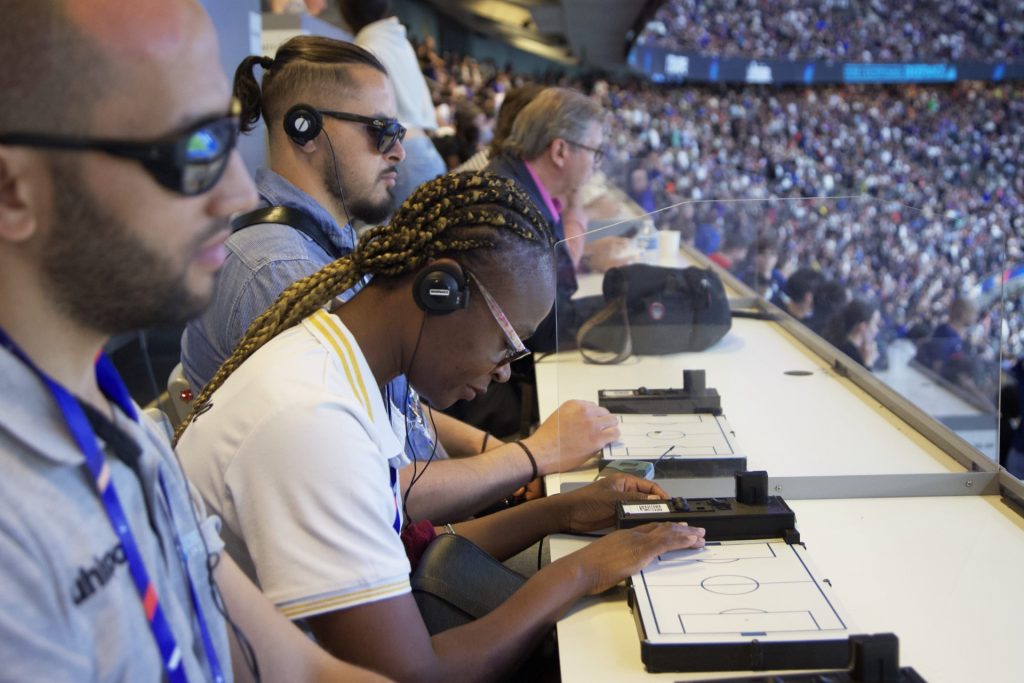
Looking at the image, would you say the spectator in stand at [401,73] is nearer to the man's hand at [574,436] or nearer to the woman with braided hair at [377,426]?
the man's hand at [574,436]

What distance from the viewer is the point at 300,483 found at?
0.94m

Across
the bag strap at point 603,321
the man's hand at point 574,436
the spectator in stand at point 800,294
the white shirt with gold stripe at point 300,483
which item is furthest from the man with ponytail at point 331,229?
the spectator in stand at point 800,294

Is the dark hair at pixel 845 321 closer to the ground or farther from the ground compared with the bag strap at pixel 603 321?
closer to the ground

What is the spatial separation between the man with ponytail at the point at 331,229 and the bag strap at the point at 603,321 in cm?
22

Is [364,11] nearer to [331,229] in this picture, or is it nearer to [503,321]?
[331,229]

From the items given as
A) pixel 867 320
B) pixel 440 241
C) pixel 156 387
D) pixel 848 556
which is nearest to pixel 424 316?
pixel 440 241

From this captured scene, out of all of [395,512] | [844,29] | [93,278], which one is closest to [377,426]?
[395,512]

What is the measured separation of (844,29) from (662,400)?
60.2ft

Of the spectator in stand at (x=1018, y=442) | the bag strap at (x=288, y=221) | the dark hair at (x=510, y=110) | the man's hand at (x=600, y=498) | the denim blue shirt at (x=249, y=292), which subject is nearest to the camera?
the man's hand at (x=600, y=498)

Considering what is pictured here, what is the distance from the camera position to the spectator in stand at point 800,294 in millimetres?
2365

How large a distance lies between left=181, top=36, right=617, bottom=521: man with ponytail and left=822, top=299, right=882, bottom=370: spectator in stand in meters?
0.73

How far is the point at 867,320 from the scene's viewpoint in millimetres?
2186

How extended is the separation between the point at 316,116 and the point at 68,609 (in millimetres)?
1412

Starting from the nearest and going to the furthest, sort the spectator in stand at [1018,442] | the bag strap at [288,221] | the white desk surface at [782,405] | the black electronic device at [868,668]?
the black electronic device at [868,668] → the white desk surface at [782,405] → the bag strap at [288,221] → the spectator in stand at [1018,442]
